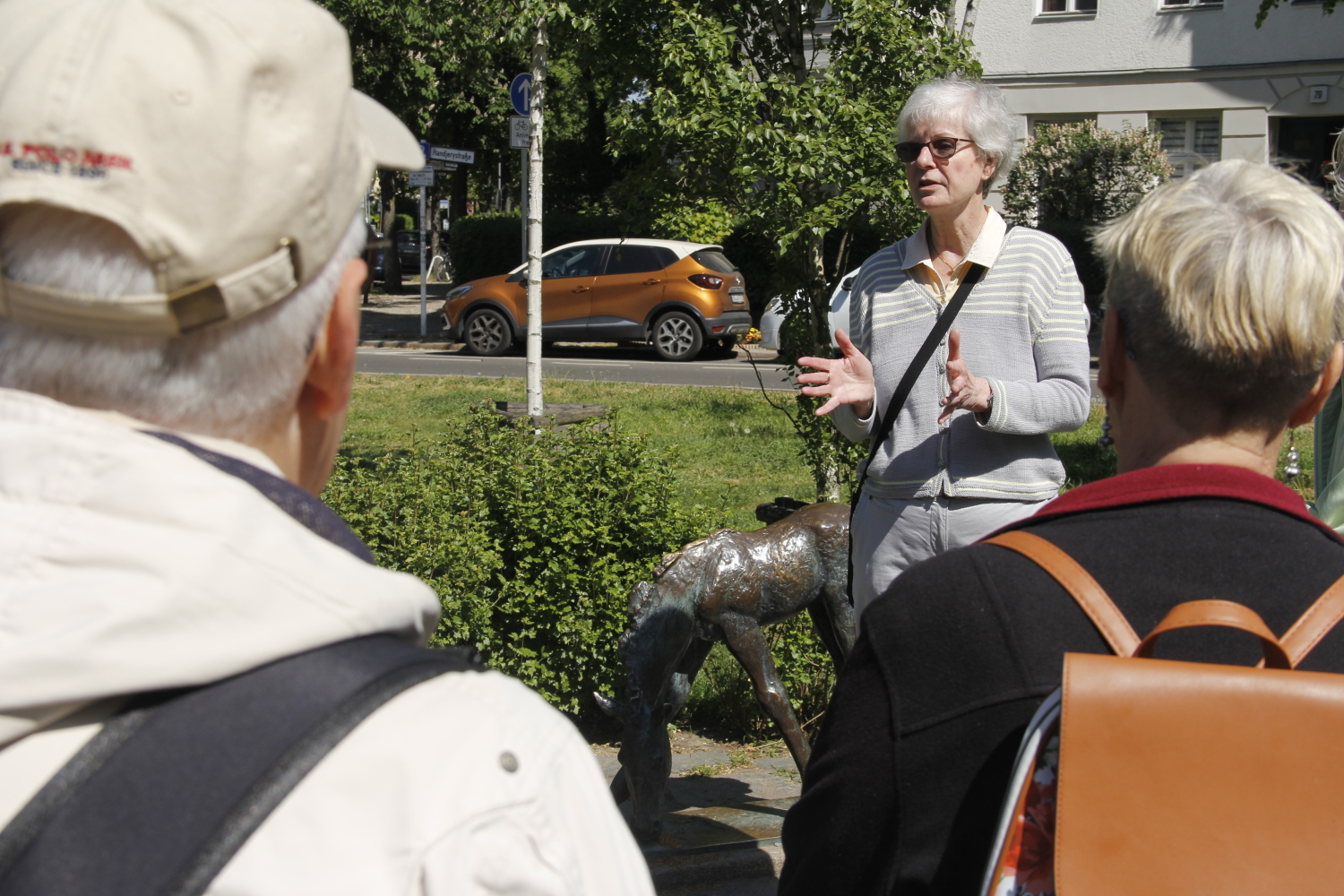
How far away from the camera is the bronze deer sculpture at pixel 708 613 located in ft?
11.0

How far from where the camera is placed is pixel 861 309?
3.11m

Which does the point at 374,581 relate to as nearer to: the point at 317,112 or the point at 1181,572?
the point at 317,112

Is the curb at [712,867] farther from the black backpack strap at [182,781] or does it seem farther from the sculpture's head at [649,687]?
the black backpack strap at [182,781]

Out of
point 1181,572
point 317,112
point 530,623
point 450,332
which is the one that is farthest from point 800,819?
point 450,332

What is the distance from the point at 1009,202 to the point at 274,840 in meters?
20.6

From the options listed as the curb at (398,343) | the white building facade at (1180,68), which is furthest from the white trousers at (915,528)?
the white building facade at (1180,68)

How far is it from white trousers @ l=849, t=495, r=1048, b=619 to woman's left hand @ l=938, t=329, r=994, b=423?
0.27 m

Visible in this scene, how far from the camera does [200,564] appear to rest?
76 cm

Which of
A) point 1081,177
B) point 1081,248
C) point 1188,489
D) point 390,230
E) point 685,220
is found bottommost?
point 1188,489

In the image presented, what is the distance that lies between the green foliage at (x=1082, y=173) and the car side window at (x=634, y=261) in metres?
6.52

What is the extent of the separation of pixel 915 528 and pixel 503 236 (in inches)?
885

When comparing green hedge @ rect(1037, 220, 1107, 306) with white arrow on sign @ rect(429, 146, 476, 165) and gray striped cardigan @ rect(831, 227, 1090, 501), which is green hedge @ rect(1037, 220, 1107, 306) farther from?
gray striped cardigan @ rect(831, 227, 1090, 501)

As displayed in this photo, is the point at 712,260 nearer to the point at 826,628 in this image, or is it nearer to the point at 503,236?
the point at 503,236

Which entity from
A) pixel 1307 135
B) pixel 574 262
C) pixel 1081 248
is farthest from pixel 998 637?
pixel 1307 135
